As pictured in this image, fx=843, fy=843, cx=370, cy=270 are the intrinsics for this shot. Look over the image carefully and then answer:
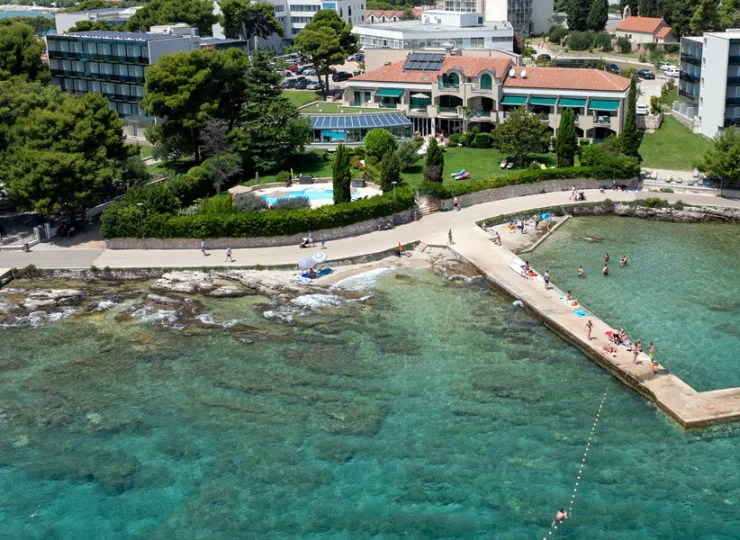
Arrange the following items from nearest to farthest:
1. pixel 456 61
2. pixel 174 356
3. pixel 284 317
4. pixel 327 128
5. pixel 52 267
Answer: pixel 174 356 → pixel 284 317 → pixel 52 267 → pixel 327 128 → pixel 456 61

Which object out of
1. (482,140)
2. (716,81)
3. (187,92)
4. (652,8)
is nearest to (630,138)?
(716,81)

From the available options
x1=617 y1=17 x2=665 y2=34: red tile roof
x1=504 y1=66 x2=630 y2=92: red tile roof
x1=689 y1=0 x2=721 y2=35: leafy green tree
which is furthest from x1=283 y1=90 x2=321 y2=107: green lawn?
x1=617 y1=17 x2=665 y2=34: red tile roof

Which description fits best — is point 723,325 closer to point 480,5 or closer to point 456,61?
point 456,61

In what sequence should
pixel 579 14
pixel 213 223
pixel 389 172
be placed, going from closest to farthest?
pixel 213 223, pixel 389 172, pixel 579 14

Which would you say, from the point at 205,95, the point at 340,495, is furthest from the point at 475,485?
the point at 205,95

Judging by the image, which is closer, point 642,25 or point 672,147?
point 672,147

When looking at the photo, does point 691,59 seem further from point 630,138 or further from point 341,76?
point 341,76

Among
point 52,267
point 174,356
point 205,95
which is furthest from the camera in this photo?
point 205,95

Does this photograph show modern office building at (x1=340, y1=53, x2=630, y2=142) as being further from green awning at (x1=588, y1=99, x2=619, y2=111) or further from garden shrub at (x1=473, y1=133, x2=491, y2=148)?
garden shrub at (x1=473, y1=133, x2=491, y2=148)
